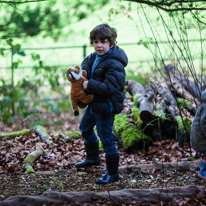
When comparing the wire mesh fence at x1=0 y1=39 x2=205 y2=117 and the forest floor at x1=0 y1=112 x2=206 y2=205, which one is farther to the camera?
the wire mesh fence at x1=0 y1=39 x2=205 y2=117

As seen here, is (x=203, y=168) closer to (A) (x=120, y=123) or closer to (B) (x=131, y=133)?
(B) (x=131, y=133)

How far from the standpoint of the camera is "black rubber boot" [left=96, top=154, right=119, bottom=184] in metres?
3.91

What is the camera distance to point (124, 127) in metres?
5.57

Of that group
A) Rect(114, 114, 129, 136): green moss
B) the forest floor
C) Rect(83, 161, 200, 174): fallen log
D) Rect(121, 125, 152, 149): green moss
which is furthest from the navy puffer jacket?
Rect(114, 114, 129, 136): green moss

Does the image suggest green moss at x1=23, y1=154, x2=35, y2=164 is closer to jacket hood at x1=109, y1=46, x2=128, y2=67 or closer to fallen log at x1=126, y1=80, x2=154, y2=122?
fallen log at x1=126, y1=80, x2=154, y2=122

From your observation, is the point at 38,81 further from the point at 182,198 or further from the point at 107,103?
the point at 182,198

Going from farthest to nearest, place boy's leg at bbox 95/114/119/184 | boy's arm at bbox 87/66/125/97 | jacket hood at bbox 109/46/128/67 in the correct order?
boy's leg at bbox 95/114/119/184 < jacket hood at bbox 109/46/128/67 < boy's arm at bbox 87/66/125/97

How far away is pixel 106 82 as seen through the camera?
3.63m

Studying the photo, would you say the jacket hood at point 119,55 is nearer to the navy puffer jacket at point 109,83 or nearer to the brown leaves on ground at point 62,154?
the navy puffer jacket at point 109,83

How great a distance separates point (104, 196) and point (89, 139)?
1.13 metres

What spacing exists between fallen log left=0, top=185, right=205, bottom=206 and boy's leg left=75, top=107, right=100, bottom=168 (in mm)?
1063

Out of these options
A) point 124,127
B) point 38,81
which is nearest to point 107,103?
point 124,127

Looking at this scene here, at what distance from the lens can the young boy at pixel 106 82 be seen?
3.64 m

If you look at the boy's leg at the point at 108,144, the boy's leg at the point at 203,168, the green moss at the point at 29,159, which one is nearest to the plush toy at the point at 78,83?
the boy's leg at the point at 108,144
